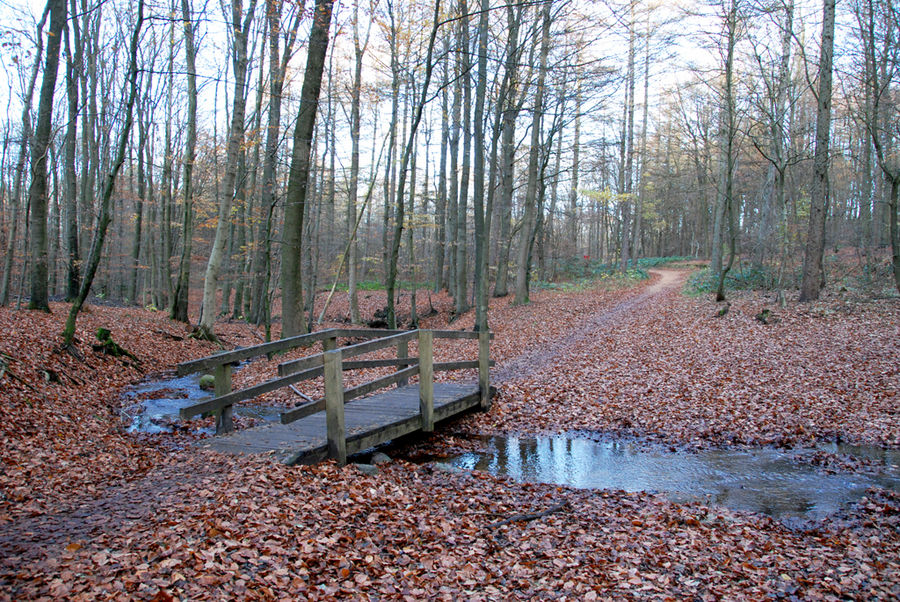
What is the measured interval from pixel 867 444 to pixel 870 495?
193 cm

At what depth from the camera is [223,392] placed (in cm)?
678

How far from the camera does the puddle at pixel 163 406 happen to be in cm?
796

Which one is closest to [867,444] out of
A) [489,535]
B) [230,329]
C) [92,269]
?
[489,535]

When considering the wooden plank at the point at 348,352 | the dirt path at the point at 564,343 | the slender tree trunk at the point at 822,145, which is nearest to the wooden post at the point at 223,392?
the wooden plank at the point at 348,352

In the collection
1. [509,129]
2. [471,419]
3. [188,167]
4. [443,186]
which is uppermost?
[509,129]

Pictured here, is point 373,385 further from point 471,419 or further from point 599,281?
point 599,281

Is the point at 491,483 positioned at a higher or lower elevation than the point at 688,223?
lower

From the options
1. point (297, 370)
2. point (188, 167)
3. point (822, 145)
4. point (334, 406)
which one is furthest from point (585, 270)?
point (334, 406)

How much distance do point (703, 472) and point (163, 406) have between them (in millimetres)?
8633

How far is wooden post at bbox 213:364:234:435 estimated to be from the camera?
6.71 m

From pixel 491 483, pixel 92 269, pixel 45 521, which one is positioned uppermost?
pixel 92 269

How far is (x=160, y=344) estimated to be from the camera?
1429 cm

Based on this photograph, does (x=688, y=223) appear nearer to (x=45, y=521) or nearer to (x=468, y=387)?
(x=468, y=387)

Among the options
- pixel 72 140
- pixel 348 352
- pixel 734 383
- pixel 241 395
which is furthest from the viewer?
pixel 72 140
